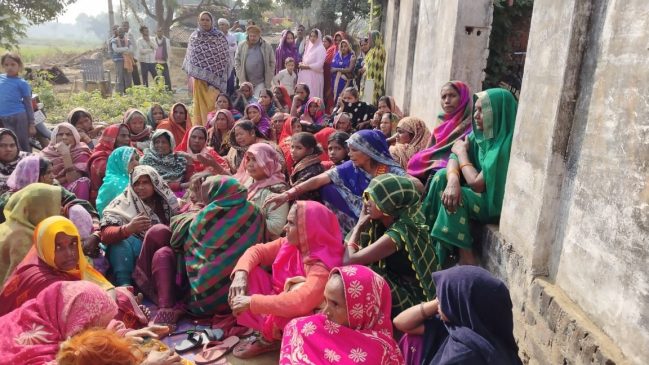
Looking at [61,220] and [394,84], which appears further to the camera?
[394,84]

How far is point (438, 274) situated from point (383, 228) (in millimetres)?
1216

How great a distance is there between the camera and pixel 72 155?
18.0 feet

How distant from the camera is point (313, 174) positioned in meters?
4.73

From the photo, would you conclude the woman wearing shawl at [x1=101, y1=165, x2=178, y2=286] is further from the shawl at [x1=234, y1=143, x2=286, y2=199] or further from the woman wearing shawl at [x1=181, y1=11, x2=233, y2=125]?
the woman wearing shawl at [x1=181, y1=11, x2=233, y2=125]

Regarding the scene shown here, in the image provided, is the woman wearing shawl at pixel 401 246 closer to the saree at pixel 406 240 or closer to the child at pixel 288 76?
the saree at pixel 406 240

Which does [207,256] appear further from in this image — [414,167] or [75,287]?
[414,167]

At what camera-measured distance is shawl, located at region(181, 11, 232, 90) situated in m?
8.07

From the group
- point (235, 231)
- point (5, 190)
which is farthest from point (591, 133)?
point (5, 190)

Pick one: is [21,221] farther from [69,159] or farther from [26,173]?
[69,159]

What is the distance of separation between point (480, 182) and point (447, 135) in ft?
2.75

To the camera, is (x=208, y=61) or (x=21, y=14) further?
(x=21, y=14)

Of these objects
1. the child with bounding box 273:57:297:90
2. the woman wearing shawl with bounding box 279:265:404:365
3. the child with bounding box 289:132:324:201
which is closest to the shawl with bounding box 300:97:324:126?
the child with bounding box 289:132:324:201

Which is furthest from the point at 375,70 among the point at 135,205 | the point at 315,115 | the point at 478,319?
the point at 478,319

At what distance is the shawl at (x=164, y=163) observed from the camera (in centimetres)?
532
